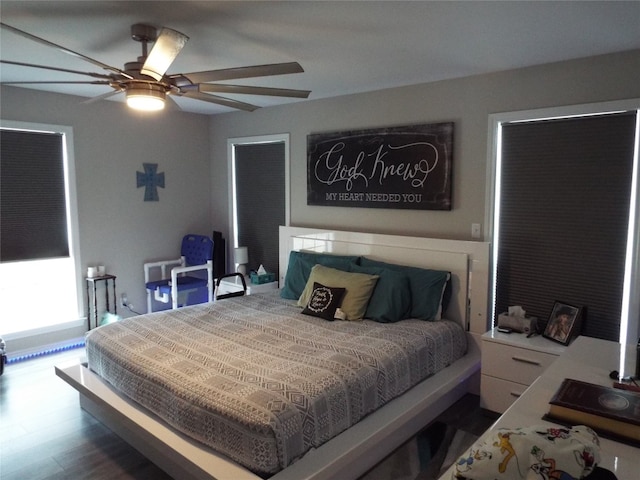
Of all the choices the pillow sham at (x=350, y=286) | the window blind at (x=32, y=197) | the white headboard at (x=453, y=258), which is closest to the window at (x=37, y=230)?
the window blind at (x=32, y=197)

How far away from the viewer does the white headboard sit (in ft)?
11.2

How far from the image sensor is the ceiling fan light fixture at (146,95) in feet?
7.74

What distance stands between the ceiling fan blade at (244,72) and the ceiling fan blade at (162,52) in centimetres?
13

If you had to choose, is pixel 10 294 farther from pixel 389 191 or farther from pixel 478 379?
pixel 478 379

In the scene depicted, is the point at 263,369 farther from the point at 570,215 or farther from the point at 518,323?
the point at 570,215

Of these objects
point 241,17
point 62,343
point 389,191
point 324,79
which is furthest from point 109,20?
point 62,343

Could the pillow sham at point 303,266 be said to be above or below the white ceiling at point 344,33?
below

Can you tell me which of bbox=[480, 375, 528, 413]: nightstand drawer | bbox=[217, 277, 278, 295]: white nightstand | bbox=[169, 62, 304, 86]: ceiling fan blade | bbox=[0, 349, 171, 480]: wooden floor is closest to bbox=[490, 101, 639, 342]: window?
bbox=[480, 375, 528, 413]: nightstand drawer

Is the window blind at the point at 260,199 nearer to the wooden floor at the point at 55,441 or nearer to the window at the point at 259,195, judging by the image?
the window at the point at 259,195

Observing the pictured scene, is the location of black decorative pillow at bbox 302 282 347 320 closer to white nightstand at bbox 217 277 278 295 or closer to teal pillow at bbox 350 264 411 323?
teal pillow at bbox 350 264 411 323

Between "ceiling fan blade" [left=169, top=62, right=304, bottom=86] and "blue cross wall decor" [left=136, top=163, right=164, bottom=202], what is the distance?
284 cm

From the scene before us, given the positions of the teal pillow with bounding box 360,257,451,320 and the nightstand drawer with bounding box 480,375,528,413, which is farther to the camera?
the teal pillow with bounding box 360,257,451,320

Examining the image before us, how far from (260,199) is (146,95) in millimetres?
2784

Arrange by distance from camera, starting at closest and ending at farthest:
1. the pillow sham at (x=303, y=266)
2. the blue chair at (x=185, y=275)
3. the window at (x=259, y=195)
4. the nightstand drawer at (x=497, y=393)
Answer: the nightstand drawer at (x=497, y=393) < the pillow sham at (x=303, y=266) < the blue chair at (x=185, y=275) < the window at (x=259, y=195)
